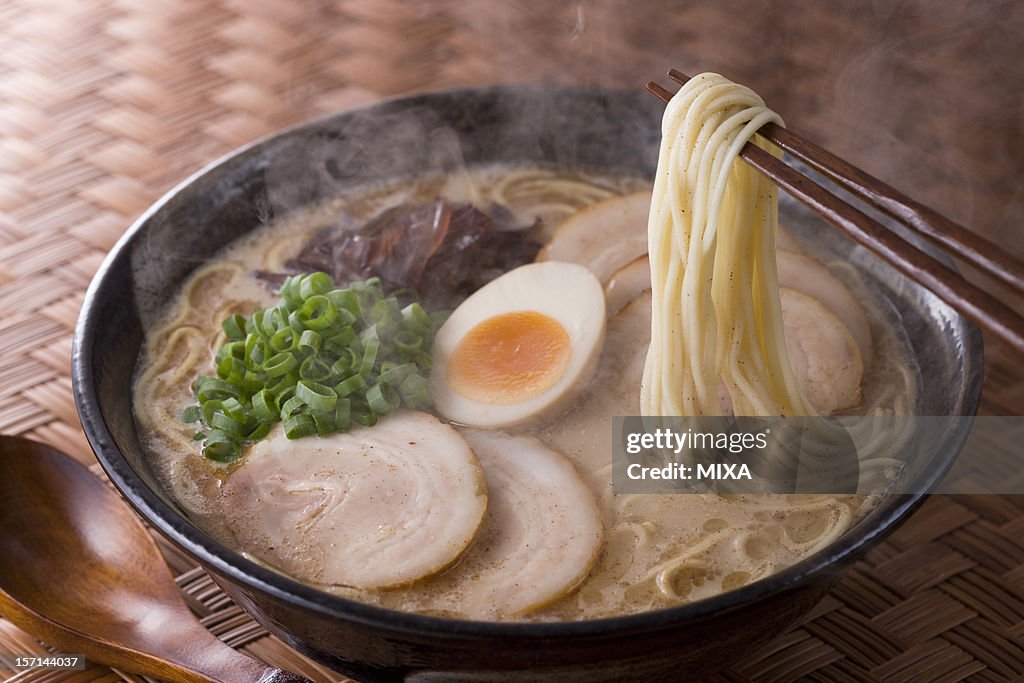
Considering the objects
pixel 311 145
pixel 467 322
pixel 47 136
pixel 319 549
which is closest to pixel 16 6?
pixel 47 136

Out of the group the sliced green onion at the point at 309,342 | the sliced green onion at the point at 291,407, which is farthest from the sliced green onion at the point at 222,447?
the sliced green onion at the point at 309,342

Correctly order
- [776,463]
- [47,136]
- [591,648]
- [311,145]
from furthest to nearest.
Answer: [47,136] < [311,145] < [776,463] < [591,648]

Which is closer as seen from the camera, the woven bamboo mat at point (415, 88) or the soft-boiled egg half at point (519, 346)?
the soft-boiled egg half at point (519, 346)

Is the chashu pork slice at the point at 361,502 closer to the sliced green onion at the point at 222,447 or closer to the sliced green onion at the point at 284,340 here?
the sliced green onion at the point at 222,447

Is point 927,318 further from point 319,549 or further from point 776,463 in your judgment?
point 319,549

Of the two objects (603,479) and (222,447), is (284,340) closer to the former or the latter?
(222,447)

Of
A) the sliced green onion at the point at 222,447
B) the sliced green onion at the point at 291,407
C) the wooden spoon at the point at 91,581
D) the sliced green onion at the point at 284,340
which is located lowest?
the wooden spoon at the point at 91,581
